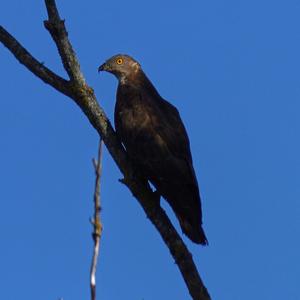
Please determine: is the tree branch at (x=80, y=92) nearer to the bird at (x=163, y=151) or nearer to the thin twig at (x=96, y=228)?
the bird at (x=163, y=151)

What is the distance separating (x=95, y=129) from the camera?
19.2 feet

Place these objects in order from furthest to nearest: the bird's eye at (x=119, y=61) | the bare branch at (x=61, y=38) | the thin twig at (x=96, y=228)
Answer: the bird's eye at (x=119, y=61)
the bare branch at (x=61, y=38)
the thin twig at (x=96, y=228)

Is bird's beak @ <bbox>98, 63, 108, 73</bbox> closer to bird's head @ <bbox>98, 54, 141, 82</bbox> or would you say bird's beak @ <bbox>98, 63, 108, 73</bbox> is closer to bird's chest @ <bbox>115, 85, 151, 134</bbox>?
bird's head @ <bbox>98, 54, 141, 82</bbox>

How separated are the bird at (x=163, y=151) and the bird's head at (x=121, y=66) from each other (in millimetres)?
802

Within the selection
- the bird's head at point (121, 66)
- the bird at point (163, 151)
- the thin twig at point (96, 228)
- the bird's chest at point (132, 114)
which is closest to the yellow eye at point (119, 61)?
the bird's head at point (121, 66)

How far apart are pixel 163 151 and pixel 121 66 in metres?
2.14

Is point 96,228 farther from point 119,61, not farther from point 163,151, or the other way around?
point 119,61

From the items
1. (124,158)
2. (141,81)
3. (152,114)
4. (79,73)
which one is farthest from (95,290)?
(141,81)

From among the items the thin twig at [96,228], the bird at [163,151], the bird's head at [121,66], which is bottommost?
the thin twig at [96,228]

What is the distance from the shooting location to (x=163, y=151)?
21.6ft

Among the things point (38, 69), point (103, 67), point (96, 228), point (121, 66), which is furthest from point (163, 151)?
point (96, 228)

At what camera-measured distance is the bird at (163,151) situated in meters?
6.31

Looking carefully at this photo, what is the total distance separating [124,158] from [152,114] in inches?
50.4

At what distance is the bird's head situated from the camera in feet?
26.8
